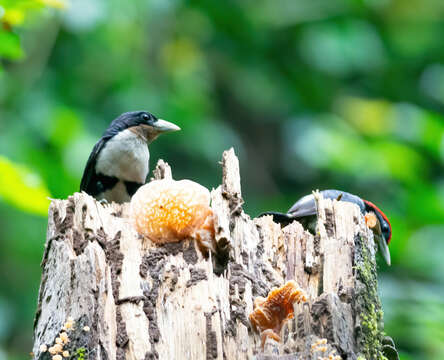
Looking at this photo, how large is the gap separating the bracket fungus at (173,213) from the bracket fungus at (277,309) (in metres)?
0.45

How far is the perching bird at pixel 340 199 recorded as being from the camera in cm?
413

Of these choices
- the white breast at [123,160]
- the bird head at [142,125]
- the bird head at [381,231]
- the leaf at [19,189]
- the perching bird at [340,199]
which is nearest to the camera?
the leaf at [19,189]

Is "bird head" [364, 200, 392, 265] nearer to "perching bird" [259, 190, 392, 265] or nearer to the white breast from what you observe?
"perching bird" [259, 190, 392, 265]

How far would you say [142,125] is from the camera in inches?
241

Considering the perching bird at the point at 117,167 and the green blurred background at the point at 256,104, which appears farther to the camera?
the green blurred background at the point at 256,104

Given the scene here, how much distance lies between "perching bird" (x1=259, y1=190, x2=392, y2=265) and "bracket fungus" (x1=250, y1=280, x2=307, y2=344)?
0.96m

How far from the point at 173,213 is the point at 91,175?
2.82 m

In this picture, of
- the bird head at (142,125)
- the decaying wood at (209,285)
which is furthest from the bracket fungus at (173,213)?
the bird head at (142,125)

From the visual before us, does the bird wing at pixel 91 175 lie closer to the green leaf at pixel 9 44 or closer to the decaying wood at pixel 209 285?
the green leaf at pixel 9 44

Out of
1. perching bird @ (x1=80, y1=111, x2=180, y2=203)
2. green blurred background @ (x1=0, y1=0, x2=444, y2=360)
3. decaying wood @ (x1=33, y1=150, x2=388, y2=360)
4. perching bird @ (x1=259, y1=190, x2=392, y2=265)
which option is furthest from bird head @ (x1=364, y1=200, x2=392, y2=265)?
perching bird @ (x1=80, y1=111, x2=180, y2=203)

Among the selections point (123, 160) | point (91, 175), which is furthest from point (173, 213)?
point (91, 175)

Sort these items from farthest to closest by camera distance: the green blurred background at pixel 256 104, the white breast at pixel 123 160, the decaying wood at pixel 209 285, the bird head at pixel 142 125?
1. the green blurred background at pixel 256 104
2. the bird head at pixel 142 125
3. the white breast at pixel 123 160
4. the decaying wood at pixel 209 285

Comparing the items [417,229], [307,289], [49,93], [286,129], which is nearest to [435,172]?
[286,129]

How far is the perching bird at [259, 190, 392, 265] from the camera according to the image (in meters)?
4.13
